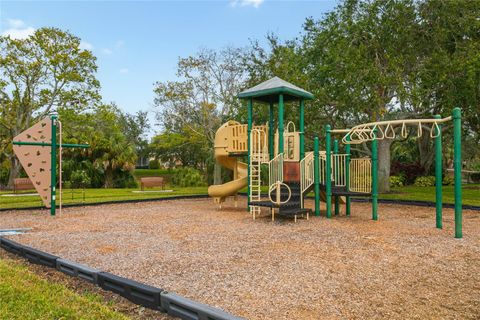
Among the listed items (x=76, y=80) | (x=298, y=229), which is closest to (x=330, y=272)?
(x=298, y=229)

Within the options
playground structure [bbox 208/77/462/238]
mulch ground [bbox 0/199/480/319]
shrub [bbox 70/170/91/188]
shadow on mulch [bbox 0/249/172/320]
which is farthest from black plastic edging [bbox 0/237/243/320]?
shrub [bbox 70/170/91/188]

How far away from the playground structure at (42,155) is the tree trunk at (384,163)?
1270cm

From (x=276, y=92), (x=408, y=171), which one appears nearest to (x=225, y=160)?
(x=276, y=92)

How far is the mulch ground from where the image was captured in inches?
151

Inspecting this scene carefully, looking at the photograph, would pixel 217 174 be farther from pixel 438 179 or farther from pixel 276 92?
pixel 438 179

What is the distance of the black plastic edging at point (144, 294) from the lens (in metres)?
3.35

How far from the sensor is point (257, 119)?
696 inches

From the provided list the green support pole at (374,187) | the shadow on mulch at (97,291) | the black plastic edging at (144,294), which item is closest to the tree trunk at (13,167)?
the shadow on mulch at (97,291)

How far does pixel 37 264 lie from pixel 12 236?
2412mm

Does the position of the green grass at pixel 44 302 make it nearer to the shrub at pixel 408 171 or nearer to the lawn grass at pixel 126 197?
the lawn grass at pixel 126 197

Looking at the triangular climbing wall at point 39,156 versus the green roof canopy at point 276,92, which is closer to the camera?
the green roof canopy at point 276,92

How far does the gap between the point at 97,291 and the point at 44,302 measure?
2.32 ft

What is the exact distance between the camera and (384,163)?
1697 centimetres

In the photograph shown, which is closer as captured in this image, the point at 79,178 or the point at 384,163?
the point at 384,163
